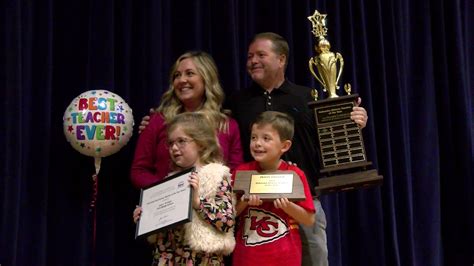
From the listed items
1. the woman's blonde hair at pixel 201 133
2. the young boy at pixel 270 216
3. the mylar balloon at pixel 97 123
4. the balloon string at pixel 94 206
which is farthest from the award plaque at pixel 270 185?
the balloon string at pixel 94 206

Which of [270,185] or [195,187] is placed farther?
[270,185]

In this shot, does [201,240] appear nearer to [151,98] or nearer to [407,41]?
[151,98]

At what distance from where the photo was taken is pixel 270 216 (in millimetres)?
2393

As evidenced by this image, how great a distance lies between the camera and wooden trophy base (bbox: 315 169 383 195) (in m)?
2.65

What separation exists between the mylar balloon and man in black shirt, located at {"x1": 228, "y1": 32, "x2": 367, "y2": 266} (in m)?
0.51

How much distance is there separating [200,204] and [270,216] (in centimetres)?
29

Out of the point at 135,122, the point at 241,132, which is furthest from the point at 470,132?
the point at 135,122

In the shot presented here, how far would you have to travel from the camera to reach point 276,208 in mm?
2391

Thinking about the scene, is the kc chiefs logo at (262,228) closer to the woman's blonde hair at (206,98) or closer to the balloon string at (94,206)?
the woman's blonde hair at (206,98)

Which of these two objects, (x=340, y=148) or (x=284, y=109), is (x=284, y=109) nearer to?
(x=284, y=109)

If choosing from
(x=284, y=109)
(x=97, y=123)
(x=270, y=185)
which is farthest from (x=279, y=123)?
(x=97, y=123)

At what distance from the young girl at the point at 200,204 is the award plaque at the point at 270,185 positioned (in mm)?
57

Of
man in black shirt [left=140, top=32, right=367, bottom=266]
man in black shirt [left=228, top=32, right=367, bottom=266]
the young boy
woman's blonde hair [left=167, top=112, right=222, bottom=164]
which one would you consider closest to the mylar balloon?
man in black shirt [left=140, top=32, right=367, bottom=266]

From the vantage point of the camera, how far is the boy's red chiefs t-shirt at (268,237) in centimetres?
232
